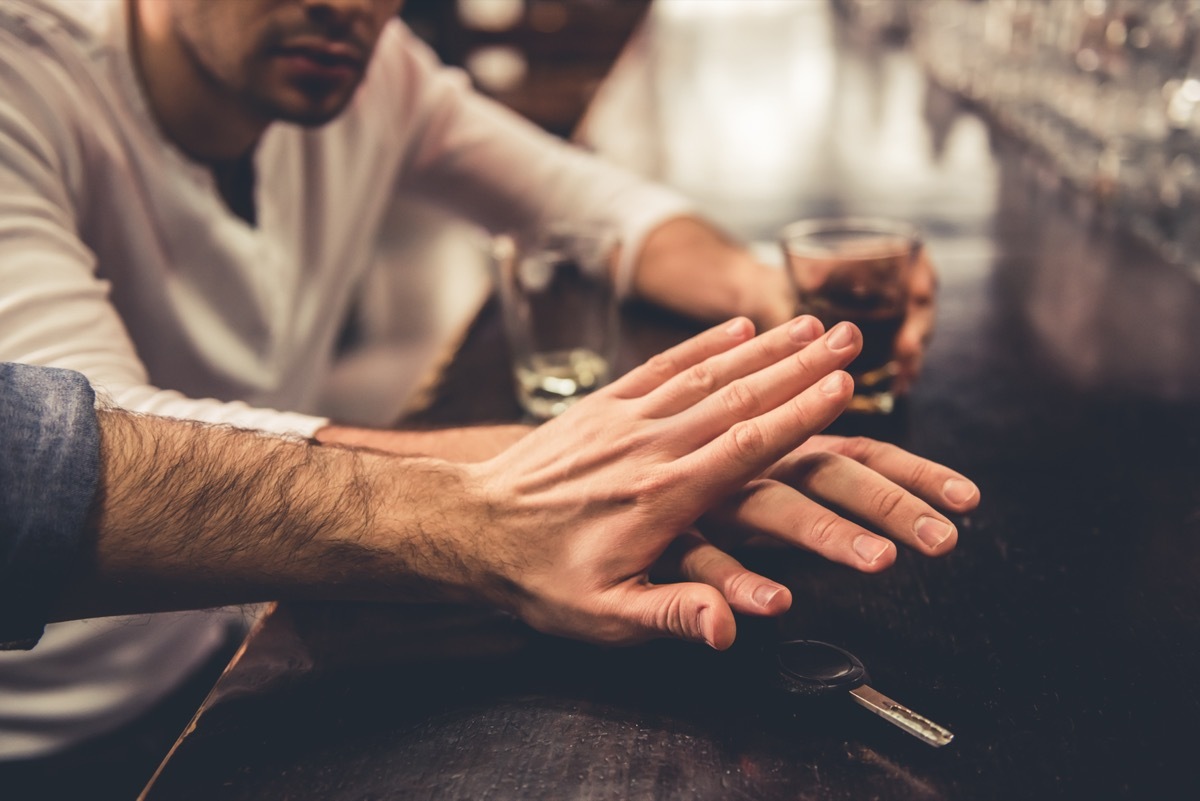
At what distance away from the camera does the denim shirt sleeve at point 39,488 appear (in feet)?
2.14

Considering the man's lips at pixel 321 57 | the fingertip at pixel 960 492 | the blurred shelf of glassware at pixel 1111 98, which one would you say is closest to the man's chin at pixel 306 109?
the man's lips at pixel 321 57

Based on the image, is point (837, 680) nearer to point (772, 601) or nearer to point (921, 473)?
point (772, 601)

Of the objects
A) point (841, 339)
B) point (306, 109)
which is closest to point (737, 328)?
point (841, 339)

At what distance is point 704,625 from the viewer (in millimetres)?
625

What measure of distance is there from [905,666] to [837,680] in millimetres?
53

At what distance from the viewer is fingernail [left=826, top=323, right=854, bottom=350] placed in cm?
75

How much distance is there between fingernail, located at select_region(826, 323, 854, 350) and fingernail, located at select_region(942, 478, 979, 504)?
119 millimetres

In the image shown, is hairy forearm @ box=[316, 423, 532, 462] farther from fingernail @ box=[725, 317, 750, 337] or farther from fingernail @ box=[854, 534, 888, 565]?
fingernail @ box=[854, 534, 888, 565]

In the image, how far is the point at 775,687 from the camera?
614 millimetres

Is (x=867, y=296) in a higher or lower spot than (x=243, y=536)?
higher

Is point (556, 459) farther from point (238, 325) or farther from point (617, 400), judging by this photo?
point (238, 325)

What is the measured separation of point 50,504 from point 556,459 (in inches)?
12.5

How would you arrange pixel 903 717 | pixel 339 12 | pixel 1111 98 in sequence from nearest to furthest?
pixel 903 717
pixel 339 12
pixel 1111 98

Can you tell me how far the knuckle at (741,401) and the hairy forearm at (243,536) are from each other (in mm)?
183
